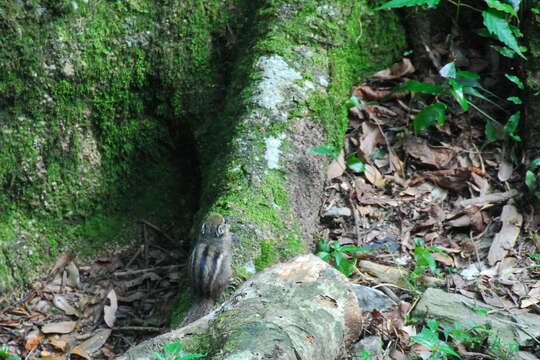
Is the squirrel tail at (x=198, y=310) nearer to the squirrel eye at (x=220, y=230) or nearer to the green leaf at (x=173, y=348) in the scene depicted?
the squirrel eye at (x=220, y=230)

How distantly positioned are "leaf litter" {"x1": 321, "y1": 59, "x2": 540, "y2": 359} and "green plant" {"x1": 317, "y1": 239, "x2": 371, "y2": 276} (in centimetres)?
12

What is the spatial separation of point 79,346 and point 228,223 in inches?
53.7

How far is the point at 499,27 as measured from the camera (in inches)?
163

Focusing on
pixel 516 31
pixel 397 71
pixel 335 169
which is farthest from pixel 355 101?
pixel 516 31

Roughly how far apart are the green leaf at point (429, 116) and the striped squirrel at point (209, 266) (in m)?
1.79

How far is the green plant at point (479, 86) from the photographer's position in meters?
4.14

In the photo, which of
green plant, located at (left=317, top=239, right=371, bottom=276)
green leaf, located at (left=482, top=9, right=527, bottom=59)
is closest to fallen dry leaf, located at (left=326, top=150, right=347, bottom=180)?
green plant, located at (left=317, top=239, right=371, bottom=276)

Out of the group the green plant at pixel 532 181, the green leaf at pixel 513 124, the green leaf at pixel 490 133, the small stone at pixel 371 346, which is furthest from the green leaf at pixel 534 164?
the small stone at pixel 371 346

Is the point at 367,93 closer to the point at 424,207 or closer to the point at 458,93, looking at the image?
the point at 458,93

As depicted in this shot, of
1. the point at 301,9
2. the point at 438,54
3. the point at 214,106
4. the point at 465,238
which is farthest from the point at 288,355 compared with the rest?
the point at 438,54

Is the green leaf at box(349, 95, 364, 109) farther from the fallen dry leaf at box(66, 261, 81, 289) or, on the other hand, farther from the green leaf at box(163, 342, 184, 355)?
the green leaf at box(163, 342, 184, 355)

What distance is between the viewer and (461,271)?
3830 millimetres

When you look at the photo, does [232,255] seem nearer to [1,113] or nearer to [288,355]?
[288,355]

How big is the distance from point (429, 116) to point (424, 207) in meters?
0.69
